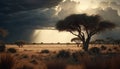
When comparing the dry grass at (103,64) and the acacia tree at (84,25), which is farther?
the acacia tree at (84,25)

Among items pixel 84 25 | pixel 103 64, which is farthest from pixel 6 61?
pixel 84 25

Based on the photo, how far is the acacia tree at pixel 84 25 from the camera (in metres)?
63.3

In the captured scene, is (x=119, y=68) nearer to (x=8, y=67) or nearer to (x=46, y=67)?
(x=46, y=67)

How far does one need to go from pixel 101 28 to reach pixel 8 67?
45236mm

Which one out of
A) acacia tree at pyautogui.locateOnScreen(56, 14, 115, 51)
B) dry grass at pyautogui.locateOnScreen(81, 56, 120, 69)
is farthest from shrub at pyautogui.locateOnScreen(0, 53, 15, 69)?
acacia tree at pyautogui.locateOnScreen(56, 14, 115, 51)

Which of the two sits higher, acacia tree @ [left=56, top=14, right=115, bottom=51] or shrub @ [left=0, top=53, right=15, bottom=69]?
acacia tree @ [left=56, top=14, right=115, bottom=51]

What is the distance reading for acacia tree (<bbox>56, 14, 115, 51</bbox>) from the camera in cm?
6334

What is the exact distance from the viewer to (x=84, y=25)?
63.7 meters

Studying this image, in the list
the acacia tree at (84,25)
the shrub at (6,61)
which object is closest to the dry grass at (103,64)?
the shrub at (6,61)

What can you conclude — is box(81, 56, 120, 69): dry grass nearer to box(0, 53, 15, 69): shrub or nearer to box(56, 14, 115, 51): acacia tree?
box(0, 53, 15, 69): shrub

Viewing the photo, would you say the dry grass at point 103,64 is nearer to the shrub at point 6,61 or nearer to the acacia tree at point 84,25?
the shrub at point 6,61

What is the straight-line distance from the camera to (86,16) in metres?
65.8

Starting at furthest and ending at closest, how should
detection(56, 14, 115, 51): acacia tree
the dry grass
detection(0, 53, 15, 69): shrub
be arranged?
detection(56, 14, 115, 51): acacia tree → detection(0, 53, 15, 69): shrub → the dry grass

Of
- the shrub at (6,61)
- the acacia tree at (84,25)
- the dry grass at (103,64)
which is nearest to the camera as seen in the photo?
the dry grass at (103,64)
